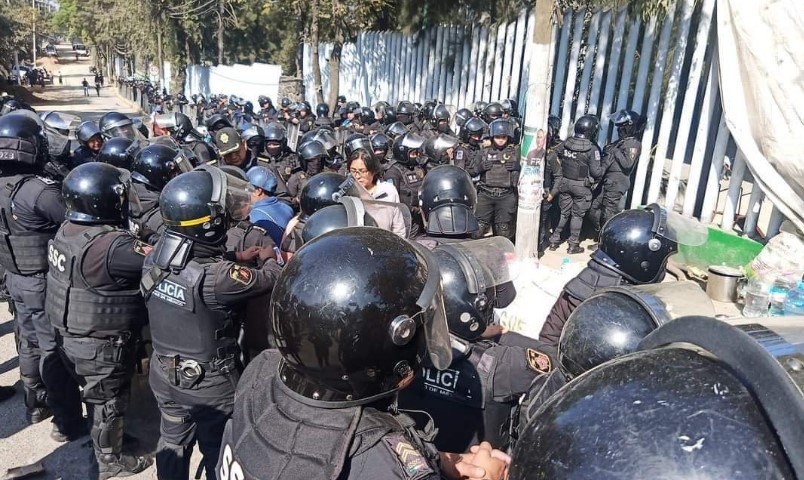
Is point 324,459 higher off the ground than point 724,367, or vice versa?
point 724,367

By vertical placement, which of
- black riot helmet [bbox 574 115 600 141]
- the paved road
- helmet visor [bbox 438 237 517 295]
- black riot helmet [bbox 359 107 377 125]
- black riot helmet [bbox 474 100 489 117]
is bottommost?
the paved road

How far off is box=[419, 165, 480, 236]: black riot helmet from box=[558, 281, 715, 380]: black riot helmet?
1377 mm

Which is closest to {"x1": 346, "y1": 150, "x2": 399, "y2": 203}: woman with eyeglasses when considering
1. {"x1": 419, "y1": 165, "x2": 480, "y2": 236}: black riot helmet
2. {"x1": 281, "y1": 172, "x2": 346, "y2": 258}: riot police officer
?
{"x1": 281, "y1": 172, "x2": 346, "y2": 258}: riot police officer

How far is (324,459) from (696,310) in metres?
1.37

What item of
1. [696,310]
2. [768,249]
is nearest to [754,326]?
[696,310]

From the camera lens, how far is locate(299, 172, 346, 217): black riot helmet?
3.83m

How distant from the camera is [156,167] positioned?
177 inches

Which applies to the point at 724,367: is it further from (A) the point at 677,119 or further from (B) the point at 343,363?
(A) the point at 677,119

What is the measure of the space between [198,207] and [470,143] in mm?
6198

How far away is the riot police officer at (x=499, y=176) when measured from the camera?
7.46 meters

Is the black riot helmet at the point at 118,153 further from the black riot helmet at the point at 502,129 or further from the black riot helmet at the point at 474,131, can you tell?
the black riot helmet at the point at 474,131

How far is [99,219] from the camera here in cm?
326

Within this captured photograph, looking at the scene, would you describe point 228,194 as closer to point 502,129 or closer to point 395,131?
point 502,129

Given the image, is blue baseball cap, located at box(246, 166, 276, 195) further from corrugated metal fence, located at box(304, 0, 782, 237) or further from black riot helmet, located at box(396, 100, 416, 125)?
black riot helmet, located at box(396, 100, 416, 125)
